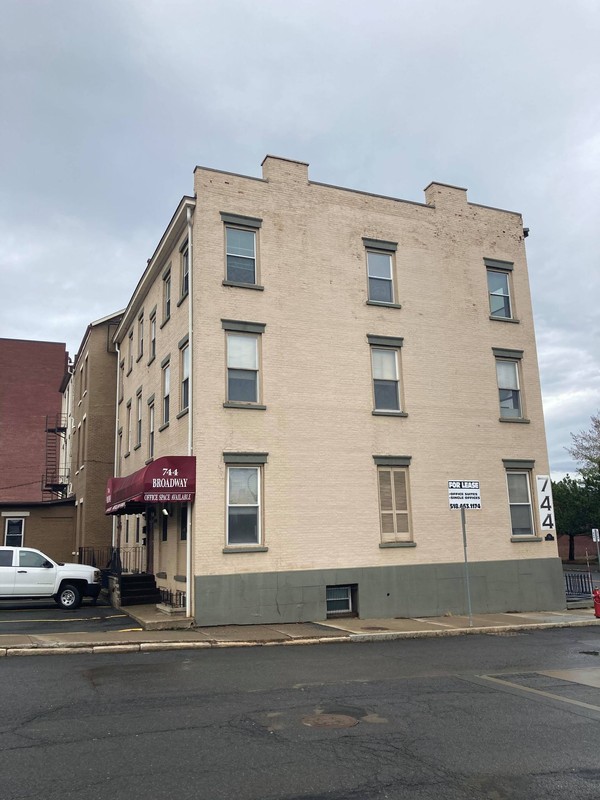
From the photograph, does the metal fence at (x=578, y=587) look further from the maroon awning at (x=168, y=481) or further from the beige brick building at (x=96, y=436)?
the beige brick building at (x=96, y=436)

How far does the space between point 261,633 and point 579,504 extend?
138 ft

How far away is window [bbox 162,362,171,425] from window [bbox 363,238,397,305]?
6.61 meters

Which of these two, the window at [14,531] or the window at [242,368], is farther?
the window at [14,531]

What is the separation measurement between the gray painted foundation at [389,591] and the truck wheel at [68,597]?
5511 millimetres

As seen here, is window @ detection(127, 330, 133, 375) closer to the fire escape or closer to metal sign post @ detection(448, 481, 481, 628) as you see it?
the fire escape

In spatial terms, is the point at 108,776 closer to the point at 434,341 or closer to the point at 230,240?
the point at 230,240

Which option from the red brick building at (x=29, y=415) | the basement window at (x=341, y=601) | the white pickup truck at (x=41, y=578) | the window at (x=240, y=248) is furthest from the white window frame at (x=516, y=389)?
the red brick building at (x=29, y=415)

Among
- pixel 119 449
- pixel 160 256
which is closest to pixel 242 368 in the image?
pixel 160 256

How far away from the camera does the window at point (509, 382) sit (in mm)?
21469

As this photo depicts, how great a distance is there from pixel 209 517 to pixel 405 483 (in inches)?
229

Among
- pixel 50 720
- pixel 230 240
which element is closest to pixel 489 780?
pixel 50 720

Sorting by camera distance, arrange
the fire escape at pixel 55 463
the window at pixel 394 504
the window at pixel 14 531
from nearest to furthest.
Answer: the window at pixel 394 504, the window at pixel 14 531, the fire escape at pixel 55 463

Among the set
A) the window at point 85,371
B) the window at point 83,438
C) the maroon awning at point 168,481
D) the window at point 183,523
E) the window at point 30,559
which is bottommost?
the window at point 30,559

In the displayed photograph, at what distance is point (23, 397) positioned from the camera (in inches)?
1795
